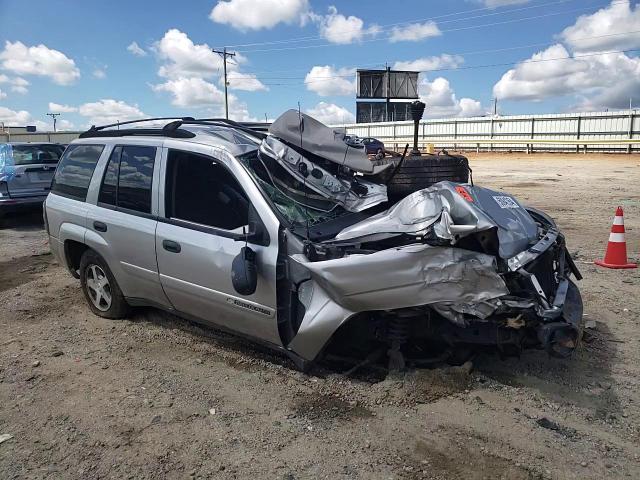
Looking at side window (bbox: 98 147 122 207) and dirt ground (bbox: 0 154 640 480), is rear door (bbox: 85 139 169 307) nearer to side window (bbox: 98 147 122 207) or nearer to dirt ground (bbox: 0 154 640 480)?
side window (bbox: 98 147 122 207)

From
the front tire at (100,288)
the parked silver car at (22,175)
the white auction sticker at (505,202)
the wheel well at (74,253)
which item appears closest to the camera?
the white auction sticker at (505,202)

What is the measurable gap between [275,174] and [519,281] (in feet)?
5.99

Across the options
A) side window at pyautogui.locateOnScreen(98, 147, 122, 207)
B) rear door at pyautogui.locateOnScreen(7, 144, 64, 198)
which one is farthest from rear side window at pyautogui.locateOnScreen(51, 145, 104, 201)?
rear door at pyautogui.locateOnScreen(7, 144, 64, 198)

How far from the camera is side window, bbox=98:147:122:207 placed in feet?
15.3

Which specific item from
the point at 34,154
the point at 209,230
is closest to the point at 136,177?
the point at 209,230

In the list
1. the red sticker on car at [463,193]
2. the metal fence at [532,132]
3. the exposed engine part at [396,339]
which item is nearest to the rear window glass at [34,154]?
the exposed engine part at [396,339]

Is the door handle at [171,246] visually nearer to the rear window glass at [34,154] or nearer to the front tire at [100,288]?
the front tire at [100,288]

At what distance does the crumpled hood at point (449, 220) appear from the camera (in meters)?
3.14

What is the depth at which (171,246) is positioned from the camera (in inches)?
157

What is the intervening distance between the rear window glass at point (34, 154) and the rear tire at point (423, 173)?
923cm

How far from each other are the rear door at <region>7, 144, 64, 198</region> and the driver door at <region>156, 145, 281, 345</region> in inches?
300

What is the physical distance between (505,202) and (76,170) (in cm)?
403

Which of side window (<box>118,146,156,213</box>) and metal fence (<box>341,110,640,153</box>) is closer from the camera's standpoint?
side window (<box>118,146,156,213</box>)

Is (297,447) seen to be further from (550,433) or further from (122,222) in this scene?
(122,222)
